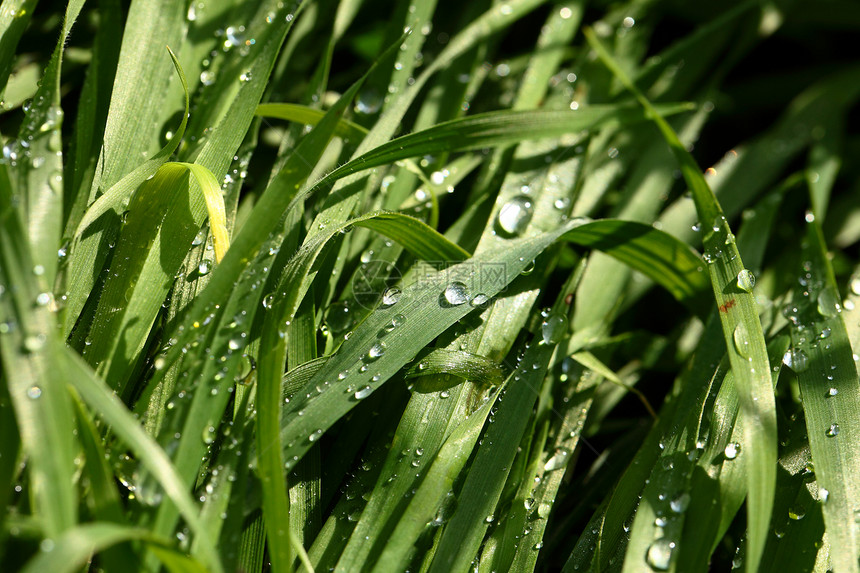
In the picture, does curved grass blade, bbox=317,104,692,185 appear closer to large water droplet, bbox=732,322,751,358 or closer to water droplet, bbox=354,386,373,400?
water droplet, bbox=354,386,373,400

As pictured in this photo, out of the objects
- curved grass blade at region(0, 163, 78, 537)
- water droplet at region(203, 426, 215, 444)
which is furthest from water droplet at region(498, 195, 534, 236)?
curved grass blade at region(0, 163, 78, 537)

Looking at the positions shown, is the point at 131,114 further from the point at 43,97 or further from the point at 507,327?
the point at 507,327

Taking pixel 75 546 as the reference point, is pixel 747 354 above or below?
above

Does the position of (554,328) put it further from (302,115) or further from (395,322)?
(302,115)

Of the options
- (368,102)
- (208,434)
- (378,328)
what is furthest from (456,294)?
(368,102)

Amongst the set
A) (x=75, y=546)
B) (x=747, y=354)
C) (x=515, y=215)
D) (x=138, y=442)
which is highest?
(x=515, y=215)

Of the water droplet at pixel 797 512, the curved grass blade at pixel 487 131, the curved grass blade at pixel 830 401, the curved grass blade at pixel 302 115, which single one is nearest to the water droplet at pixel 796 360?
the curved grass blade at pixel 830 401

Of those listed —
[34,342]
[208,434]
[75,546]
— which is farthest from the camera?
[208,434]

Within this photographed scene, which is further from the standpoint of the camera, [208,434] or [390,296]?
[390,296]
